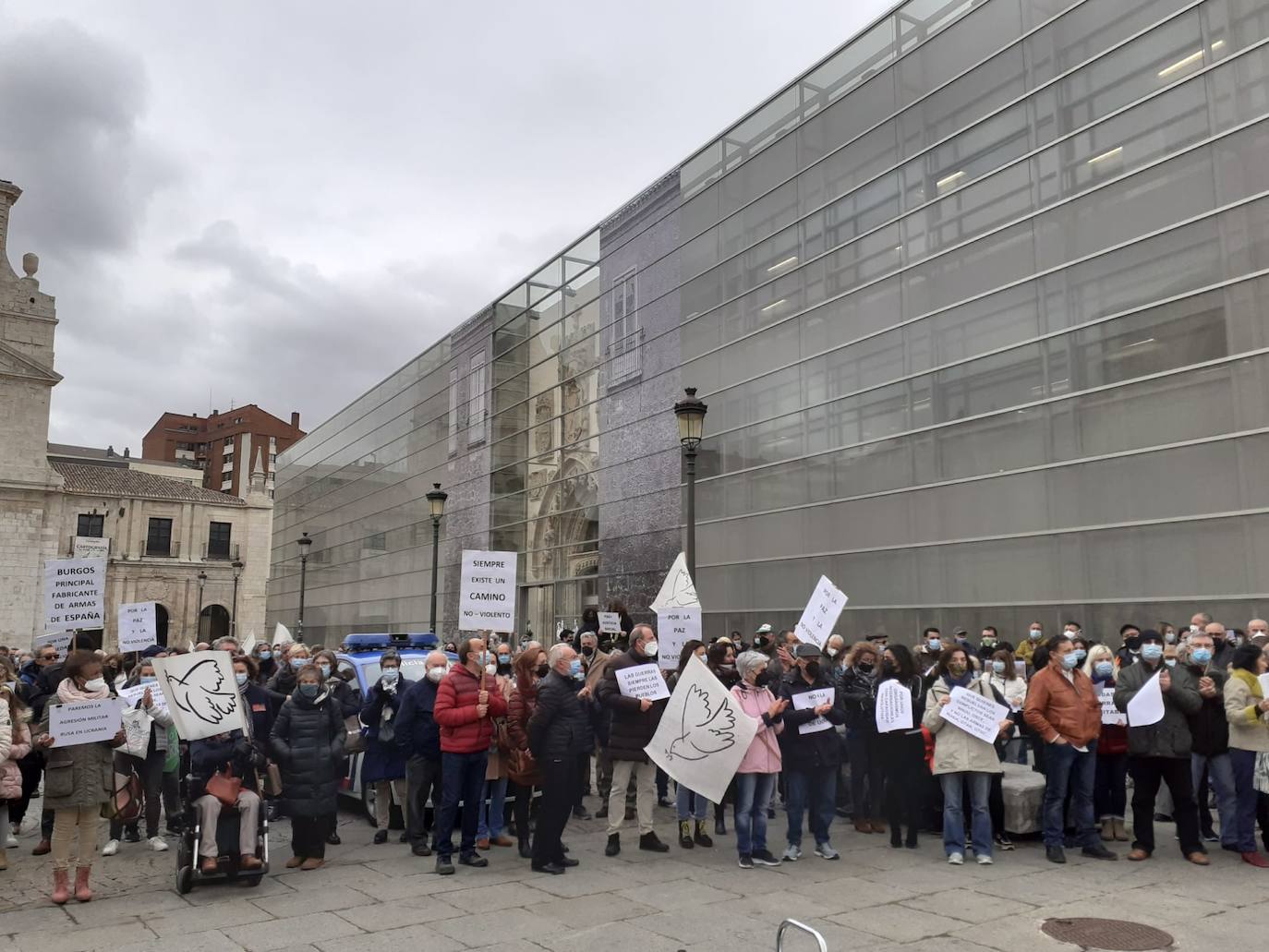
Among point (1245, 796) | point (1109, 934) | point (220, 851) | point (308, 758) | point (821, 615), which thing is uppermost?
point (821, 615)

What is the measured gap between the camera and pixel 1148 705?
27.3 feet

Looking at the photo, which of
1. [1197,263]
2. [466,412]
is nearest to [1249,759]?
[1197,263]

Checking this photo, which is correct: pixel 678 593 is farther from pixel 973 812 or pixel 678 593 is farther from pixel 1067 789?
pixel 1067 789

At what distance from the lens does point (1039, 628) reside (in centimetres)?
1566

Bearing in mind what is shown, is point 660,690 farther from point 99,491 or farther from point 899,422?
point 99,491

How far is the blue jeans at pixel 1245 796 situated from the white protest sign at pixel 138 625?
11.6 m

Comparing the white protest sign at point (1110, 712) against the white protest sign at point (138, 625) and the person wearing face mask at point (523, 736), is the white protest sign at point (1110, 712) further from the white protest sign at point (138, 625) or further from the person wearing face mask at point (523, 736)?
the white protest sign at point (138, 625)

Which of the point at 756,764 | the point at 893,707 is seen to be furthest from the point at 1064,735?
the point at 756,764

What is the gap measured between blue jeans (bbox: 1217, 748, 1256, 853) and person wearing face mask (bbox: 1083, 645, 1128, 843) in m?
0.91

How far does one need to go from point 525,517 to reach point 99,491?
132ft

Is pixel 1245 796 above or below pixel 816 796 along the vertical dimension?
above

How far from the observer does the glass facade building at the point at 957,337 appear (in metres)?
14.8

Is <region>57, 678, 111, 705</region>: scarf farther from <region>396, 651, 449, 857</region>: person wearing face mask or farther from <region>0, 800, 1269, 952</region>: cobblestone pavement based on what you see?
<region>396, 651, 449, 857</region>: person wearing face mask

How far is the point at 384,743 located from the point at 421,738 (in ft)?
2.95
